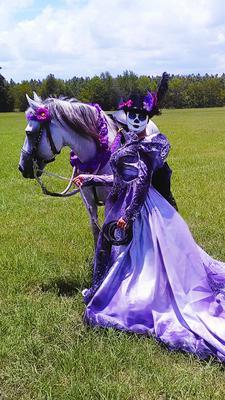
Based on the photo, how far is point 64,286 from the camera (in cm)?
555

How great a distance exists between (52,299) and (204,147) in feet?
53.6

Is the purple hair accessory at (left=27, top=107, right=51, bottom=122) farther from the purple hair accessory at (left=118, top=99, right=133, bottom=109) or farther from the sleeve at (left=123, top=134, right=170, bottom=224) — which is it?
the sleeve at (left=123, top=134, right=170, bottom=224)

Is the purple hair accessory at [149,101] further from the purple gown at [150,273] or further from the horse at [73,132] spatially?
the horse at [73,132]

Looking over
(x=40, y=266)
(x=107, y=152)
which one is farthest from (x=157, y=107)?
(x=40, y=266)

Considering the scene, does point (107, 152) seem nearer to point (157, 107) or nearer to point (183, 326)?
point (157, 107)

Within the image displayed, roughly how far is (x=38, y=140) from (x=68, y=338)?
186cm

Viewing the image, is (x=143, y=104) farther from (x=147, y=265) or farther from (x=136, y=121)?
(x=147, y=265)

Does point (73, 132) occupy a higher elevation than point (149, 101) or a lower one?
lower

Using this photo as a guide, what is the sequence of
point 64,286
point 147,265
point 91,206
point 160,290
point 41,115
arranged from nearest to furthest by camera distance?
point 160,290 → point 147,265 → point 41,115 → point 91,206 → point 64,286

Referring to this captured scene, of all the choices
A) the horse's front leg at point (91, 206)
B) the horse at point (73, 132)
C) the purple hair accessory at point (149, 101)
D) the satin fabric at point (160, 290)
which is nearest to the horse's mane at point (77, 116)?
the horse at point (73, 132)

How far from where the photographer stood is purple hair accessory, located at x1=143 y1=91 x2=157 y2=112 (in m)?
4.33

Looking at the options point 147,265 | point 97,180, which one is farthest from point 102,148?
point 147,265

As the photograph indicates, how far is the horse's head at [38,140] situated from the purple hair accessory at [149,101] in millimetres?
990

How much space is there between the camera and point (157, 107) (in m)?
4.46
